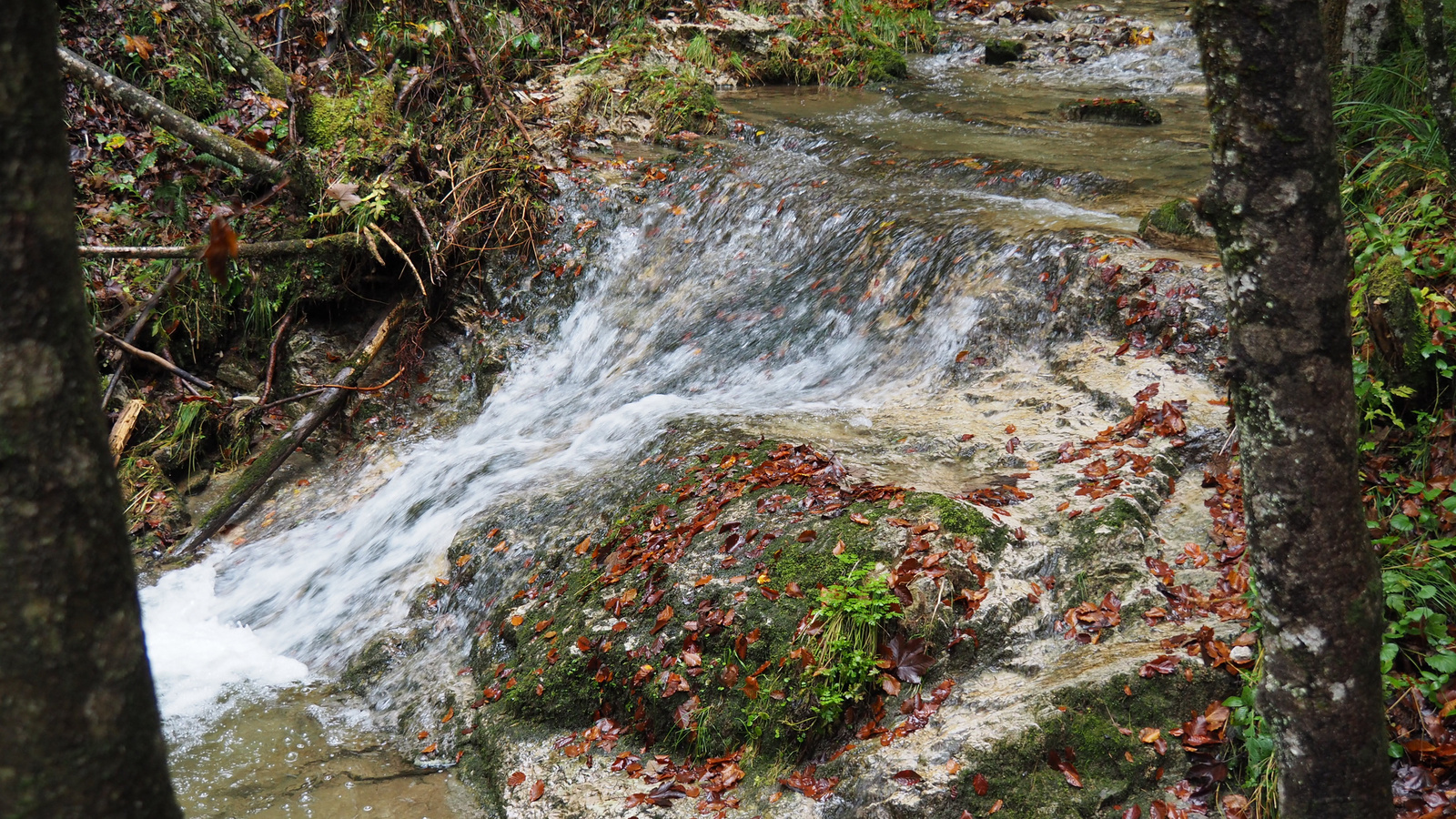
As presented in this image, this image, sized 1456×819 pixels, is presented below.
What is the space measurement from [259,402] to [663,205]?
3993 mm

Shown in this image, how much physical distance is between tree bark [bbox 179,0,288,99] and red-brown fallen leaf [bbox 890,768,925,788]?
846 centimetres

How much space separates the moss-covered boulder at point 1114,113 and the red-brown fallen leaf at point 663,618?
7.39 m

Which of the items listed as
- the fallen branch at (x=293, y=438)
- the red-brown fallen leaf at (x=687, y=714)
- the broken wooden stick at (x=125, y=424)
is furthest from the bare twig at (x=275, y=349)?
the red-brown fallen leaf at (x=687, y=714)

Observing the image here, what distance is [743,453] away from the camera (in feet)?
16.6

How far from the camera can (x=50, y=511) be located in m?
1.02

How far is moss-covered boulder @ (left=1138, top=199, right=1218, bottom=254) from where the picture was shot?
5703 millimetres

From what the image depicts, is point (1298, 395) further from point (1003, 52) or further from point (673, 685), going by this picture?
point (1003, 52)

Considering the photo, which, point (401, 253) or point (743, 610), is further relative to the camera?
point (401, 253)

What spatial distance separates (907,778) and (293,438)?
6071 millimetres

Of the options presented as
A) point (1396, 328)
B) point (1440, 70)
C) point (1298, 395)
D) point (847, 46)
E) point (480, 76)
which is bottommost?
point (1396, 328)

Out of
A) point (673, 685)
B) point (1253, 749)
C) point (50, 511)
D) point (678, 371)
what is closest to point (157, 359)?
point (678, 371)

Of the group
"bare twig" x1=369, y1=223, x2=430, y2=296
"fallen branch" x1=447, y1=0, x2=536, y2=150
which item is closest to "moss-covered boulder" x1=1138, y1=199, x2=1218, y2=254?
"bare twig" x1=369, y1=223, x2=430, y2=296

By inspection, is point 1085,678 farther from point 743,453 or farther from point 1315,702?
point 743,453

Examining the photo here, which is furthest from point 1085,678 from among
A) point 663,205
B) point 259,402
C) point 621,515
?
point 259,402
